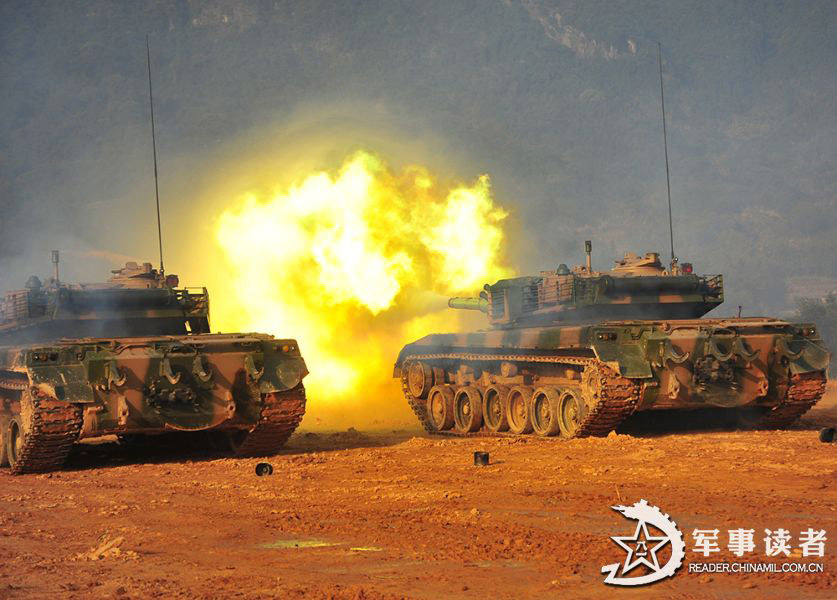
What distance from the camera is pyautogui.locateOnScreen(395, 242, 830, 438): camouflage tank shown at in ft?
62.4

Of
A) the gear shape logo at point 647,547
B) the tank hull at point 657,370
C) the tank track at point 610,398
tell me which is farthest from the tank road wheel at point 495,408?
the gear shape logo at point 647,547

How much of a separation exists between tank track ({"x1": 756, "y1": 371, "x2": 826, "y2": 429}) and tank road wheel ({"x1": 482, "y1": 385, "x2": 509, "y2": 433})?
451cm

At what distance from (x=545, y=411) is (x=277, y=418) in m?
4.99

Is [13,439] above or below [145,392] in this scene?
below

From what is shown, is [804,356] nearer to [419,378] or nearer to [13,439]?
[419,378]

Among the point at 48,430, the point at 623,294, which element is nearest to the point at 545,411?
the point at 623,294

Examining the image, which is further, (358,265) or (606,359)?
(358,265)

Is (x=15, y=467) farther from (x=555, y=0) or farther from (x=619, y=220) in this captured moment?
(x=555, y=0)

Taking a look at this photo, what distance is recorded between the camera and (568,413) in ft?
67.4

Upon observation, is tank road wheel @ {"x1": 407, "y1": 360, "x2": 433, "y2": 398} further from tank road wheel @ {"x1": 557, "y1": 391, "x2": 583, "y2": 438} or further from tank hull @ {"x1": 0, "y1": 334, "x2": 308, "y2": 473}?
tank hull @ {"x1": 0, "y1": 334, "x2": 308, "y2": 473}

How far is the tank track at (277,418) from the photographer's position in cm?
1808

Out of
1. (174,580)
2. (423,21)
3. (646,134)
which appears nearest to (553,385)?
(174,580)

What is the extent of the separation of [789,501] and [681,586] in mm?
3938

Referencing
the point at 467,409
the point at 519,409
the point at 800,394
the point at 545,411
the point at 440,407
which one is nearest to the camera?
the point at 800,394
